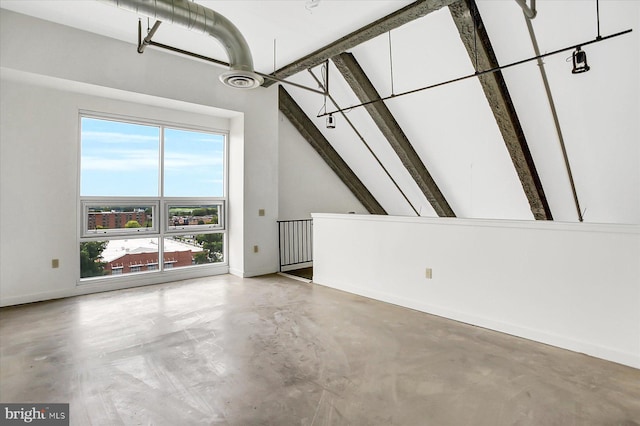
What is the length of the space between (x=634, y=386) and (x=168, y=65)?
5997 mm

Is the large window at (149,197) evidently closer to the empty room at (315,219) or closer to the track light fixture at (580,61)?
the empty room at (315,219)

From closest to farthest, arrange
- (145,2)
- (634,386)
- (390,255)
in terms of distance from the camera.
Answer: (634,386)
(145,2)
(390,255)

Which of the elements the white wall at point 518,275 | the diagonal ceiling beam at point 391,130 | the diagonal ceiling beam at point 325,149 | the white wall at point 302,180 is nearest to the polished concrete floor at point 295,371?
the white wall at point 518,275

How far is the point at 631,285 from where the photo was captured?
266cm

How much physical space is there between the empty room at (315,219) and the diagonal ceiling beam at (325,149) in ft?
0.20

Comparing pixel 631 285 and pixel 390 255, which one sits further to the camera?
pixel 390 255

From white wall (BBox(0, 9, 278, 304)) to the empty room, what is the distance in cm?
3

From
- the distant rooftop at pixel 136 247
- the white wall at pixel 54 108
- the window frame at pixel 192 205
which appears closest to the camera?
the white wall at pixel 54 108

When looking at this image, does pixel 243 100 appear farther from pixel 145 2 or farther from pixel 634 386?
pixel 634 386

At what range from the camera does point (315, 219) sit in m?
5.30

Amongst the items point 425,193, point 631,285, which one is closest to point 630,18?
point 631,285

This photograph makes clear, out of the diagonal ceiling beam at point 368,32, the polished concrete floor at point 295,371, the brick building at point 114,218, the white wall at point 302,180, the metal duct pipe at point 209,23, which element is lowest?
the polished concrete floor at point 295,371

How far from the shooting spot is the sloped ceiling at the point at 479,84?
11.5 feet

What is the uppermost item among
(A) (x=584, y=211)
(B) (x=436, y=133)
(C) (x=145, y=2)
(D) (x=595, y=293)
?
(C) (x=145, y=2)
